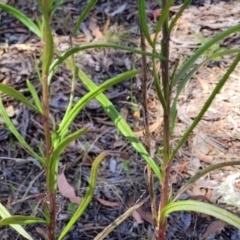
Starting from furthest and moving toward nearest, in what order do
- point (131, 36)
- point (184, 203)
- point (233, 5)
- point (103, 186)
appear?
point (233, 5) < point (131, 36) < point (103, 186) < point (184, 203)

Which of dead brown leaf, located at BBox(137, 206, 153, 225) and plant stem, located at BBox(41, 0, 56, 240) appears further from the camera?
dead brown leaf, located at BBox(137, 206, 153, 225)

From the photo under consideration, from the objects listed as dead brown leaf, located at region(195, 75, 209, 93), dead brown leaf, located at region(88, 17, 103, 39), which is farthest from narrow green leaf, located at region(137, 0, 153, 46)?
dead brown leaf, located at region(88, 17, 103, 39)

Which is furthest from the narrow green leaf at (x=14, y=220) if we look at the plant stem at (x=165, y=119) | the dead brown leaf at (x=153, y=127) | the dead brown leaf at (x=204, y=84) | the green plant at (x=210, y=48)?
the green plant at (x=210, y=48)

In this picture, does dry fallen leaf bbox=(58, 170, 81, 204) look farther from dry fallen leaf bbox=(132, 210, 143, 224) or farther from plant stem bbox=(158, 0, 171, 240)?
plant stem bbox=(158, 0, 171, 240)

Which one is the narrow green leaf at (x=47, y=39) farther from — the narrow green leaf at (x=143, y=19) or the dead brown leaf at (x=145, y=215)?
the dead brown leaf at (x=145, y=215)

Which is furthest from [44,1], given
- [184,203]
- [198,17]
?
[198,17]

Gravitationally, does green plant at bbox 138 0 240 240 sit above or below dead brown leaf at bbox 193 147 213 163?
above

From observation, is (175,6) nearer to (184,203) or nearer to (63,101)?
(63,101)

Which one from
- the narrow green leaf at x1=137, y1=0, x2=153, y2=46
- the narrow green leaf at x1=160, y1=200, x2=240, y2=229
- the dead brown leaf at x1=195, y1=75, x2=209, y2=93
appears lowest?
the dead brown leaf at x1=195, y1=75, x2=209, y2=93
